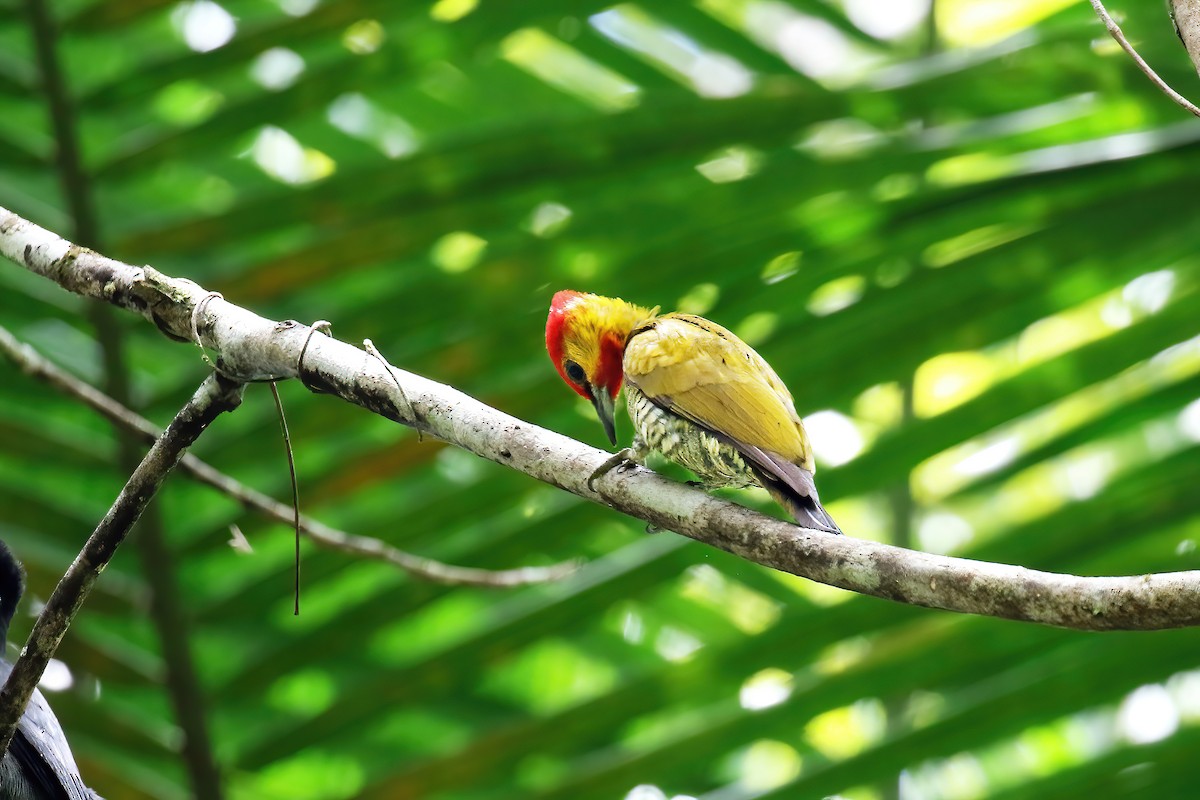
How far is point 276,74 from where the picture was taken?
13.0 feet

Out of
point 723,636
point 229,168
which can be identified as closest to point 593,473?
point 723,636

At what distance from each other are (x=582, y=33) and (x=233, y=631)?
2119 mm

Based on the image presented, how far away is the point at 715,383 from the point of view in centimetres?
284

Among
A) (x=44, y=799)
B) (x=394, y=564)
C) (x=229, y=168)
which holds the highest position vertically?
(x=229, y=168)

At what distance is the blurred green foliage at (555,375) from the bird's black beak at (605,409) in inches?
7.1

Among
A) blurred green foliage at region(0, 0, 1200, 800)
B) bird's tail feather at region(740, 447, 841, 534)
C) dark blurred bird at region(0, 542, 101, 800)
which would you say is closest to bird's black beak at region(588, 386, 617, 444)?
blurred green foliage at region(0, 0, 1200, 800)

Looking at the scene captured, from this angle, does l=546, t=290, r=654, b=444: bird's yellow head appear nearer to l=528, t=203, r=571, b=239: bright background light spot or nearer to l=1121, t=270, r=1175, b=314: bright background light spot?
l=528, t=203, r=571, b=239: bright background light spot

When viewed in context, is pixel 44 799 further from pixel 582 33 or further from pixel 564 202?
pixel 582 33

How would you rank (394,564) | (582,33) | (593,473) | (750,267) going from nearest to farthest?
(593,473) → (394,564) → (750,267) → (582,33)

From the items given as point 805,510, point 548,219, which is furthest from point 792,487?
point 548,219

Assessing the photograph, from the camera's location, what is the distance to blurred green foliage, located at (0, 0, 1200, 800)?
3205 millimetres

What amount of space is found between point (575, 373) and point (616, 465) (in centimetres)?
117

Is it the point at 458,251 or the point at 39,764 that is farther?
the point at 458,251

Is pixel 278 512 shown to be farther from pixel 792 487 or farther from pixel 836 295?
pixel 836 295
